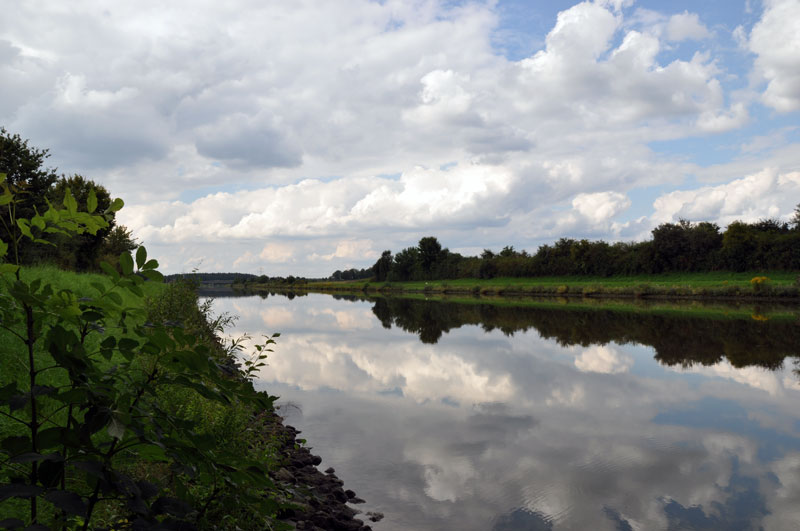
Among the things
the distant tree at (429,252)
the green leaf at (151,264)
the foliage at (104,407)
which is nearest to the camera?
the foliage at (104,407)

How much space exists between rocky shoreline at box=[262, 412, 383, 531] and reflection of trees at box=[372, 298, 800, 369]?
1348 centimetres

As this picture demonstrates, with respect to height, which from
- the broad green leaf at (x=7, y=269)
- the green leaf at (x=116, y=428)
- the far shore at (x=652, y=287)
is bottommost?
the far shore at (x=652, y=287)

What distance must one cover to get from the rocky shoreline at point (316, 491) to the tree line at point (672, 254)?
58438mm

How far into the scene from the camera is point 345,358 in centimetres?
1900

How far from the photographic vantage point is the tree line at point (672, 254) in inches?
2066

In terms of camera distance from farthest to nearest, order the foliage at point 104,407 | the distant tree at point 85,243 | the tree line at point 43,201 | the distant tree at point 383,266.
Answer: the distant tree at point 383,266 → the distant tree at point 85,243 → the tree line at point 43,201 → the foliage at point 104,407

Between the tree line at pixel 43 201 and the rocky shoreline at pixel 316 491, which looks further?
the tree line at pixel 43 201

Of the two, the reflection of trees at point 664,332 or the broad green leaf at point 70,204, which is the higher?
the broad green leaf at point 70,204

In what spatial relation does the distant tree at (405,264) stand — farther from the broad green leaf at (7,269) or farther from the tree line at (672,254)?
the broad green leaf at (7,269)

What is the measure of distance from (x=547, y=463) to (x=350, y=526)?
3.85 m

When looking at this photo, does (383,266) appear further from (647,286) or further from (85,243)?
(85,243)

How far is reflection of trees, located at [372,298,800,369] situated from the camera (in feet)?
58.1

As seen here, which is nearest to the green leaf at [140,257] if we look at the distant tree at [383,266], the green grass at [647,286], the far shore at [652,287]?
the far shore at [652,287]

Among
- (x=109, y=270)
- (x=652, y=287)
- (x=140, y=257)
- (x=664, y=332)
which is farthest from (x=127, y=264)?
(x=652, y=287)
